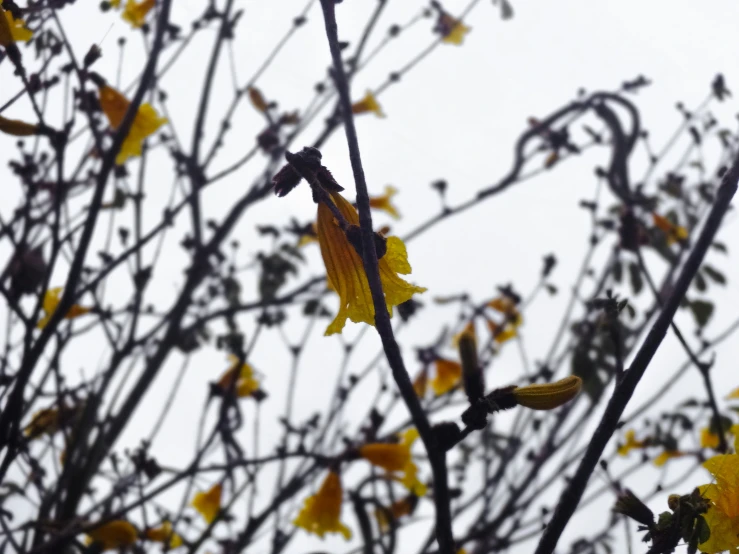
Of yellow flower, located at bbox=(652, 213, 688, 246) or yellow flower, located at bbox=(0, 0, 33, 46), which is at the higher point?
yellow flower, located at bbox=(652, 213, 688, 246)

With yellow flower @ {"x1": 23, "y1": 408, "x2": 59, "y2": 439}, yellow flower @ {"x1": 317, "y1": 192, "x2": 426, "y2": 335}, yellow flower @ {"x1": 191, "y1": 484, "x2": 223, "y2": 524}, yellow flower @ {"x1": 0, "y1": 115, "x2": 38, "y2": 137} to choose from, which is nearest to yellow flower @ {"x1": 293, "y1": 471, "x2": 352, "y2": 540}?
yellow flower @ {"x1": 191, "y1": 484, "x2": 223, "y2": 524}

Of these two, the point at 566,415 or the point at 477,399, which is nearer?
the point at 477,399

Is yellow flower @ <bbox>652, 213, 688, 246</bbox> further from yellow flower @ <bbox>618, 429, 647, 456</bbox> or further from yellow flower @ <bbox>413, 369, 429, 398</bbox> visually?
yellow flower @ <bbox>413, 369, 429, 398</bbox>

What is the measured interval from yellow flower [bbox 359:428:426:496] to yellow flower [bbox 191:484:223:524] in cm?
130

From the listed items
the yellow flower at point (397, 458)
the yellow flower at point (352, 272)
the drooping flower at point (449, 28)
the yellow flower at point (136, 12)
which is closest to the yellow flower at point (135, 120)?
the yellow flower at point (136, 12)

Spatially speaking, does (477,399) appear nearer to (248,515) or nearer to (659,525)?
(659,525)

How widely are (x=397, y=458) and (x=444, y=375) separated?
138 centimetres

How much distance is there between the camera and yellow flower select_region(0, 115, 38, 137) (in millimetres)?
1841

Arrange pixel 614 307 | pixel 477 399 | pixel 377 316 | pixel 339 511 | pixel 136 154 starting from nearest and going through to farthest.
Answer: pixel 377 316 < pixel 477 399 < pixel 614 307 < pixel 136 154 < pixel 339 511

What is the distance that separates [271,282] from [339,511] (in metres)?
1.47

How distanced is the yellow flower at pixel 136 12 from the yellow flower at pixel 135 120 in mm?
865

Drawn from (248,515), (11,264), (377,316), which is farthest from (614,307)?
(248,515)

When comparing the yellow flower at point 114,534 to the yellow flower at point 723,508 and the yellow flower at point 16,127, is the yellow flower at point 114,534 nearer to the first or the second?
the yellow flower at point 16,127

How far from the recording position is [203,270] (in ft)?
12.0
